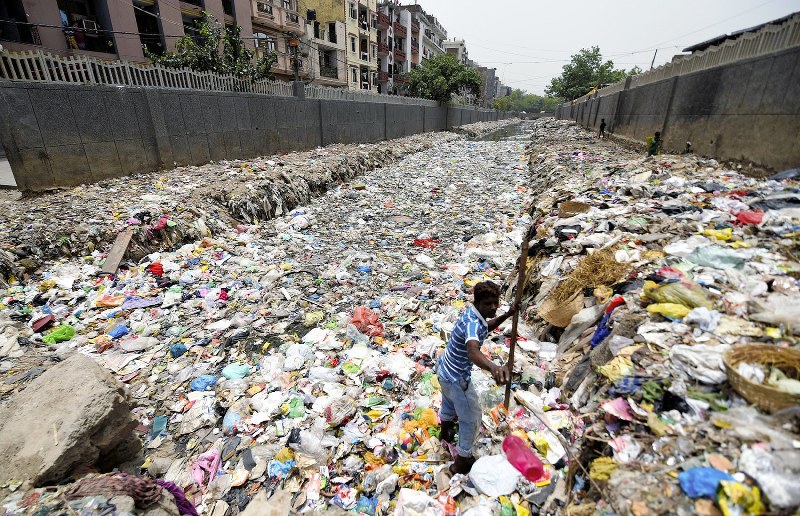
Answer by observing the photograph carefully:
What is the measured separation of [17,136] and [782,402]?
9828 mm

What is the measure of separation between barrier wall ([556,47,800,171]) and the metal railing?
467 inches

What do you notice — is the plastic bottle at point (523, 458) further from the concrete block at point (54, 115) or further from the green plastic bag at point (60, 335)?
the concrete block at point (54, 115)

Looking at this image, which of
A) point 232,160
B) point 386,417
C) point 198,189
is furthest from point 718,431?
point 232,160

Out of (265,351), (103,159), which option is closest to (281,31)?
(103,159)

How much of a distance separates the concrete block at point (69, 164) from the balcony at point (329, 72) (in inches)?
952

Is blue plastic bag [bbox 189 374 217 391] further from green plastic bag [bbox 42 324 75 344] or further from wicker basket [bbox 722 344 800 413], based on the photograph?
wicker basket [bbox 722 344 800 413]

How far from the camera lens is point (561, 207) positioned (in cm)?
596

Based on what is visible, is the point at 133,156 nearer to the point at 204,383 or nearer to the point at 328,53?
the point at 204,383

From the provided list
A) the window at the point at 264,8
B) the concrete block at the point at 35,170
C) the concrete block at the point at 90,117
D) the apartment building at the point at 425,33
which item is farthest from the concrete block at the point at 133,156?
the apartment building at the point at 425,33

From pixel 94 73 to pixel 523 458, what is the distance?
981 cm

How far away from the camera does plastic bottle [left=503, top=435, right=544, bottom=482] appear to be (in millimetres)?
2240

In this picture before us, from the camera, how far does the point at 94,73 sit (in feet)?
23.7

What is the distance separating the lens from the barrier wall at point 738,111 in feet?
17.7

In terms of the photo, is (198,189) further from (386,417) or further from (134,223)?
(386,417)
